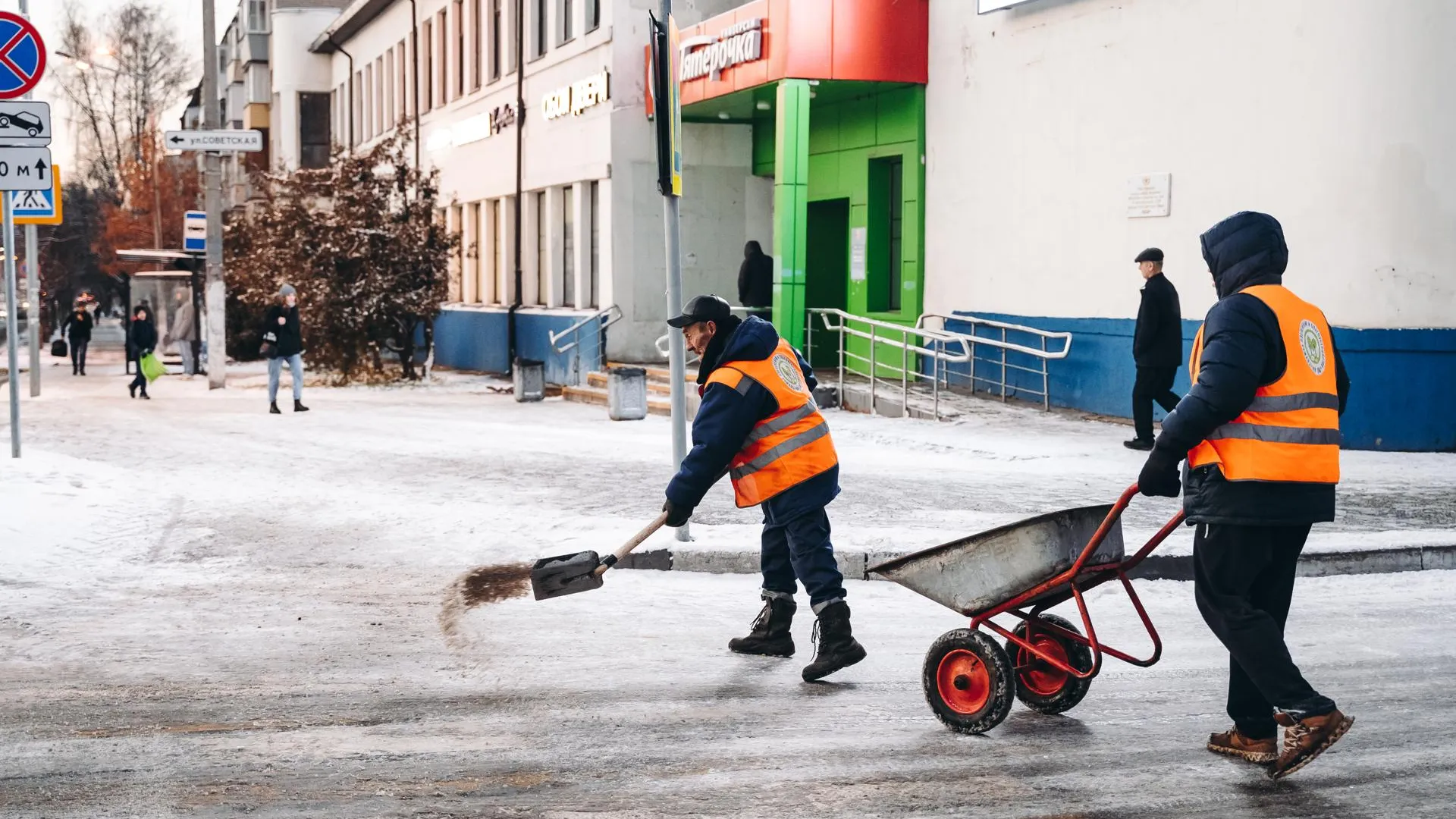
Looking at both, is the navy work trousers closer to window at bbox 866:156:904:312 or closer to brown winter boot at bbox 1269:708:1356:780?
brown winter boot at bbox 1269:708:1356:780

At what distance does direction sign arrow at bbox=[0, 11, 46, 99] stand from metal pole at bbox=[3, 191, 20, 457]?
159 cm

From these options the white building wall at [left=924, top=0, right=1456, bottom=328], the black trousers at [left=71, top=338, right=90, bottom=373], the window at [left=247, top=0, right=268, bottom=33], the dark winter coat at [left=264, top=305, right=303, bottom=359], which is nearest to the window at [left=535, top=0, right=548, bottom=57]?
the dark winter coat at [left=264, top=305, right=303, bottom=359]

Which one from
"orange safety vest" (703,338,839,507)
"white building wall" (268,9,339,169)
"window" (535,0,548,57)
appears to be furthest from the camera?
"white building wall" (268,9,339,169)

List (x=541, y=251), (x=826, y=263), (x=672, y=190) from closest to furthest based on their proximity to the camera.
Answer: (x=672, y=190)
(x=826, y=263)
(x=541, y=251)

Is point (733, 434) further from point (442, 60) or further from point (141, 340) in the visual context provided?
point (442, 60)

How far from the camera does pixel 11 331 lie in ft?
48.0

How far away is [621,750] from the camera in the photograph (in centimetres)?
541

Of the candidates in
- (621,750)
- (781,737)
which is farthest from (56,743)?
(781,737)

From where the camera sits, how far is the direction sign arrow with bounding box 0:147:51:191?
13.1 m

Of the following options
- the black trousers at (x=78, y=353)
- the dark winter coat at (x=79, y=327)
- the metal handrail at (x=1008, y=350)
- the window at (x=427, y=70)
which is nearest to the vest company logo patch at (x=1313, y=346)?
the metal handrail at (x=1008, y=350)

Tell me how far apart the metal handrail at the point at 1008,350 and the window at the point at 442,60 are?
61.2ft

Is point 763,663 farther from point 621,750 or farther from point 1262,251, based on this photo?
Answer: point 1262,251

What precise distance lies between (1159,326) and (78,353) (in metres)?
26.6

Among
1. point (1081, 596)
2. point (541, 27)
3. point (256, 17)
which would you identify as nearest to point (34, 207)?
point (541, 27)
